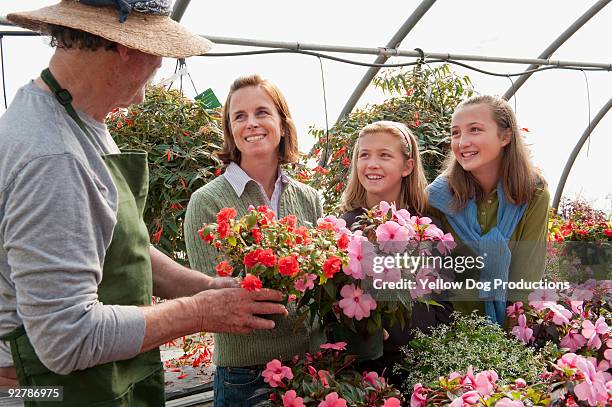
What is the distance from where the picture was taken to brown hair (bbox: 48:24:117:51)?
1188mm

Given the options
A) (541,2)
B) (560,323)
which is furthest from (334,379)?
(541,2)

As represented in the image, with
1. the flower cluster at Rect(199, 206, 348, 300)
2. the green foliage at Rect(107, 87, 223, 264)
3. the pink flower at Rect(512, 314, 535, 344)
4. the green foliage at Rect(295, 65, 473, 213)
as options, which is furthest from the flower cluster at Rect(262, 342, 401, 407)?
the green foliage at Rect(295, 65, 473, 213)

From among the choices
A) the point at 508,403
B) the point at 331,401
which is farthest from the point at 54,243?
the point at 508,403

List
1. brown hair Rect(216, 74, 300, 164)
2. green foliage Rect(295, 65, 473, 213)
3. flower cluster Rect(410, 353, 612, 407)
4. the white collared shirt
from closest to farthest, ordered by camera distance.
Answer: flower cluster Rect(410, 353, 612, 407) → the white collared shirt → brown hair Rect(216, 74, 300, 164) → green foliage Rect(295, 65, 473, 213)

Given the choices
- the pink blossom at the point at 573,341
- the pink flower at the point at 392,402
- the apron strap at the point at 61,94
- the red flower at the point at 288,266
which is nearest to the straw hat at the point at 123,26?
the apron strap at the point at 61,94

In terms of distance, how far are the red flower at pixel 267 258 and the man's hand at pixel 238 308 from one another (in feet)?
0.27

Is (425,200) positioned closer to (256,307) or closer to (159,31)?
(256,307)

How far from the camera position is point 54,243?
3.44ft

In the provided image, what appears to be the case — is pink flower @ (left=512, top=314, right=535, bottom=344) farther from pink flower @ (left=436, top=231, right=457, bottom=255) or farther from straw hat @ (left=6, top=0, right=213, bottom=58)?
straw hat @ (left=6, top=0, right=213, bottom=58)

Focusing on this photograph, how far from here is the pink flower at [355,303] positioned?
138 cm

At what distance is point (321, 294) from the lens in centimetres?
143

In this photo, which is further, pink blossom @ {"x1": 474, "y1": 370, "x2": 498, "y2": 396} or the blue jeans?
the blue jeans

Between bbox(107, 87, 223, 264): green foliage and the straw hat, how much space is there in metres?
1.00

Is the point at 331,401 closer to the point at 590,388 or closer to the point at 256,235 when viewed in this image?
the point at 256,235
